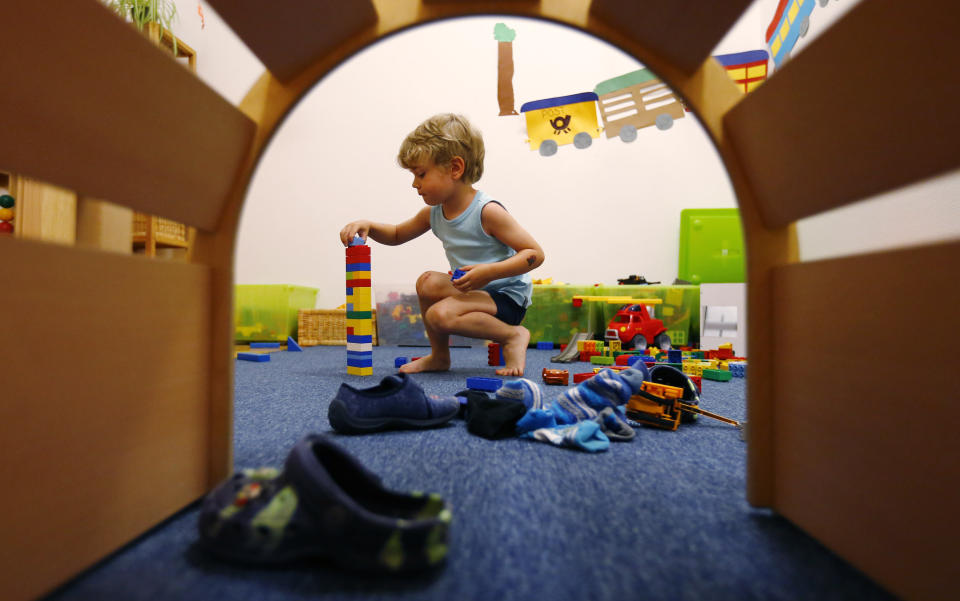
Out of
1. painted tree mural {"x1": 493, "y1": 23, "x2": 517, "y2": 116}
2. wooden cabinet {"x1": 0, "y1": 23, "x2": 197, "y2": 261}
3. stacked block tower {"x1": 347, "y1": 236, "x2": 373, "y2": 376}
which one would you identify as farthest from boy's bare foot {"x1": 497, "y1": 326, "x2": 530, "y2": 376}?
painted tree mural {"x1": 493, "y1": 23, "x2": 517, "y2": 116}

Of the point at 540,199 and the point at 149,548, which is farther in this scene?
the point at 540,199

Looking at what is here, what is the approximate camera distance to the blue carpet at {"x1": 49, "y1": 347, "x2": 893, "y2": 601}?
0.34 m

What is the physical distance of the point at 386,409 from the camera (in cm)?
78

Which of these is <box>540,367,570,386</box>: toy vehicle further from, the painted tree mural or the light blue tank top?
the painted tree mural

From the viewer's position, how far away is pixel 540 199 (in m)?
2.69

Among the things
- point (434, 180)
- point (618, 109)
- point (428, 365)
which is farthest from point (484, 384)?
point (618, 109)

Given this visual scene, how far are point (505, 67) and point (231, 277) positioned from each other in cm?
251

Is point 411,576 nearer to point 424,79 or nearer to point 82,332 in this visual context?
point 82,332

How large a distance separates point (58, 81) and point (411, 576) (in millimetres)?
388

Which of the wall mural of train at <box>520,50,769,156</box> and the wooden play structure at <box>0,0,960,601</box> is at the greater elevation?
the wall mural of train at <box>520,50,769,156</box>

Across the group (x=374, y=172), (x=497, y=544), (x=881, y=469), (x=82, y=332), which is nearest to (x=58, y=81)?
(x=82, y=332)

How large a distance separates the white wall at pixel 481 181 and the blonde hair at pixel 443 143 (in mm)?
1269

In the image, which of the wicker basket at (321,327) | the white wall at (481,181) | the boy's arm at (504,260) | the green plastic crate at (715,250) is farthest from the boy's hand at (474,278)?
the green plastic crate at (715,250)

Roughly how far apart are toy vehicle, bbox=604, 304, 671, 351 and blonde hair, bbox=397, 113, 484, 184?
815 millimetres
